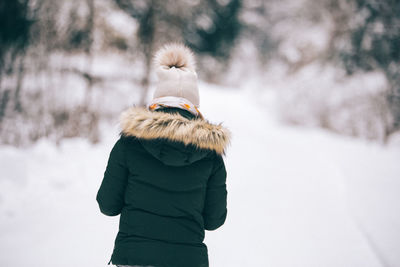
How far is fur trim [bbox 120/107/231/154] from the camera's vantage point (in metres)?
1.31

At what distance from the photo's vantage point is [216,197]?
150cm

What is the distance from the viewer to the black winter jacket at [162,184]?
1315 millimetres

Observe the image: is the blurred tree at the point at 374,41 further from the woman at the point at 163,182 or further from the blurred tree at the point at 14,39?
the blurred tree at the point at 14,39

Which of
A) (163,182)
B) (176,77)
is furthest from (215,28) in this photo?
(163,182)

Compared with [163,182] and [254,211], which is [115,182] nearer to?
[163,182]

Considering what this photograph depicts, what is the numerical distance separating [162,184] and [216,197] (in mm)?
346

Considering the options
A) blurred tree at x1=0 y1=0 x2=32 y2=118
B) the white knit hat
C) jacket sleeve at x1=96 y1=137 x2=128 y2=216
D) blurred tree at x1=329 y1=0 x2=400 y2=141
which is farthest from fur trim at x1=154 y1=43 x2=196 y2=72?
blurred tree at x1=329 y1=0 x2=400 y2=141

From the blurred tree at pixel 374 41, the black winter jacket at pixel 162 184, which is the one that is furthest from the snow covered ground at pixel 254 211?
the blurred tree at pixel 374 41

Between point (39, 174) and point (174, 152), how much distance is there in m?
3.65

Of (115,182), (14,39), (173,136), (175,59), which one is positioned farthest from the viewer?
(14,39)

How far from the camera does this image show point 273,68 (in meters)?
17.8

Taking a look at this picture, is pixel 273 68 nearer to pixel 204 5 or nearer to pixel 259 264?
pixel 204 5

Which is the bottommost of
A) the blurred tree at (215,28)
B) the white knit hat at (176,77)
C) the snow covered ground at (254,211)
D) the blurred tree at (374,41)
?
the snow covered ground at (254,211)

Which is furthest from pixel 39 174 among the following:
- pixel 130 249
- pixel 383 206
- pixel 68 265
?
pixel 383 206
